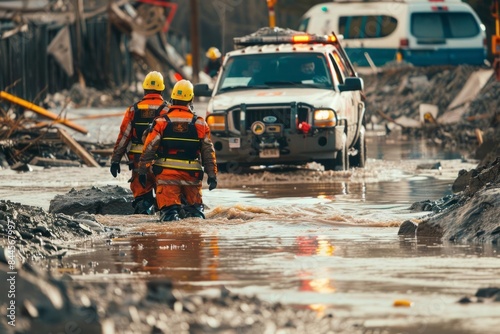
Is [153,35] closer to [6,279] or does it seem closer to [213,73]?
[213,73]

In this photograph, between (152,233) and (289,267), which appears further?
(152,233)

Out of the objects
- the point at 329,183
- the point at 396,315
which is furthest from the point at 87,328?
the point at 329,183

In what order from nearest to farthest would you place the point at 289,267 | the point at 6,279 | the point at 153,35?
the point at 6,279
the point at 289,267
the point at 153,35

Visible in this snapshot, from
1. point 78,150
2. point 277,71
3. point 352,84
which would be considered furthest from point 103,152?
point 352,84

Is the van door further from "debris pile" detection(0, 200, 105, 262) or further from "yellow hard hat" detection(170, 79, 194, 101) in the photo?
"debris pile" detection(0, 200, 105, 262)

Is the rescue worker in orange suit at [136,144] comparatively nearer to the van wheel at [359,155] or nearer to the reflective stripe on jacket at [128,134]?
the reflective stripe on jacket at [128,134]

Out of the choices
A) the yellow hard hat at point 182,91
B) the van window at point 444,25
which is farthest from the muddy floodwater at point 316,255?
the van window at point 444,25

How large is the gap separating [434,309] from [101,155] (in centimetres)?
1634

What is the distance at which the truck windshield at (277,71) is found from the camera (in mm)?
21203

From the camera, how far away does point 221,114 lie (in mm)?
20281

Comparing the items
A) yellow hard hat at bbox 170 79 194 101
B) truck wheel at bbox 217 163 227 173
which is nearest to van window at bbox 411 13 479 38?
truck wheel at bbox 217 163 227 173

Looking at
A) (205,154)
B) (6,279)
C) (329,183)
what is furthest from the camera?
(329,183)

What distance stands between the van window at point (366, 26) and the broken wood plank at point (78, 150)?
12.1 meters

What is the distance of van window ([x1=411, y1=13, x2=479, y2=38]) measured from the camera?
34.6m
